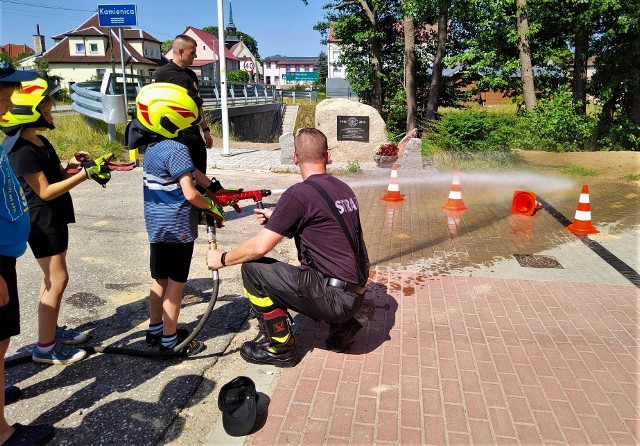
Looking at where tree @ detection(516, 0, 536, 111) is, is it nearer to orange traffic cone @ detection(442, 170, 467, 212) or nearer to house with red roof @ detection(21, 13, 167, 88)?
orange traffic cone @ detection(442, 170, 467, 212)

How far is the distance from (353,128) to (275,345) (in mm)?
10107

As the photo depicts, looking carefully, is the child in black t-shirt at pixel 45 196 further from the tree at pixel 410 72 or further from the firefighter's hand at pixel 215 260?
the tree at pixel 410 72

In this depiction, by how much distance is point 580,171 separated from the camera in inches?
454

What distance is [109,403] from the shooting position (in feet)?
9.72

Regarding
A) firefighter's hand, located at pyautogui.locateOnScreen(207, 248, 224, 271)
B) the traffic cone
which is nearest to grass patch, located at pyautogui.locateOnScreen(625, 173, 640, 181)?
the traffic cone

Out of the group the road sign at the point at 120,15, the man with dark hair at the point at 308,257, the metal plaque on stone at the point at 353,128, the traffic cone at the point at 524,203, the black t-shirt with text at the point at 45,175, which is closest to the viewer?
the black t-shirt with text at the point at 45,175

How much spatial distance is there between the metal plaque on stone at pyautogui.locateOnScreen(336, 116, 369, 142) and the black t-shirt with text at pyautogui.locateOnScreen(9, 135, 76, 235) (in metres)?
10.1

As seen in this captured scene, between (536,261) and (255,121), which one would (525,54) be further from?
(255,121)

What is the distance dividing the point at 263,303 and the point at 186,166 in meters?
1.04

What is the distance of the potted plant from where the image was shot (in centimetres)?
1207

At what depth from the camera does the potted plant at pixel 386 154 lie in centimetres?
1207

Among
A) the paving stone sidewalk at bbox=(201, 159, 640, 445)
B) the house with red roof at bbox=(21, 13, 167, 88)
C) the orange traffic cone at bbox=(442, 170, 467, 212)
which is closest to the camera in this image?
the paving stone sidewalk at bbox=(201, 159, 640, 445)

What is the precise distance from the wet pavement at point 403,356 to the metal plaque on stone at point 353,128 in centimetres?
655

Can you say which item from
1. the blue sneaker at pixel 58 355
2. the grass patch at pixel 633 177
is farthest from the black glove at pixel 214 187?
the grass patch at pixel 633 177
